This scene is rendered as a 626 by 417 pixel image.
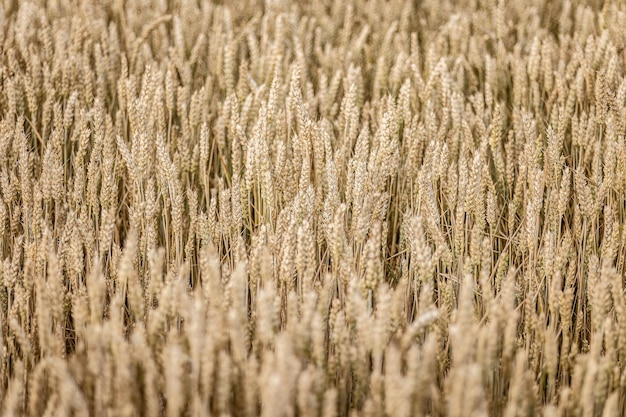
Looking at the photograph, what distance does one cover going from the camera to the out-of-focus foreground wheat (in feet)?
3.89

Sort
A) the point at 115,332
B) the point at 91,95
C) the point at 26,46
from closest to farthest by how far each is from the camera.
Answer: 1. the point at 115,332
2. the point at 91,95
3. the point at 26,46

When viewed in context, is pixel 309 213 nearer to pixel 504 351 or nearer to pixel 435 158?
pixel 435 158

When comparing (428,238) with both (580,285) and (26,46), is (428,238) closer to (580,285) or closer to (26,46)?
(580,285)

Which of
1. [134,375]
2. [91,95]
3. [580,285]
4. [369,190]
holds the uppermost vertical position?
[91,95]

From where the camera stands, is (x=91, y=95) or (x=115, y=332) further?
(x=91, y=95)

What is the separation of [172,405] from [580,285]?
1.12 meters

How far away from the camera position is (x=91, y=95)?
2371 mm

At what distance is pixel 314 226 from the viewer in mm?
1854

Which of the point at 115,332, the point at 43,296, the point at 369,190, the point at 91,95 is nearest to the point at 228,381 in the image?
the point at 115,332

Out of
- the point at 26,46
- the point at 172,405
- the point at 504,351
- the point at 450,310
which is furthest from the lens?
the point at 26,46

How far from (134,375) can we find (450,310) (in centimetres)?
72

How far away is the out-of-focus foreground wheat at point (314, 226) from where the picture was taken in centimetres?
119

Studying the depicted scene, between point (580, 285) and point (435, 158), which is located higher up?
point (435, 158)

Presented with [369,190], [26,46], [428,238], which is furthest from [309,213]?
[26,46]
